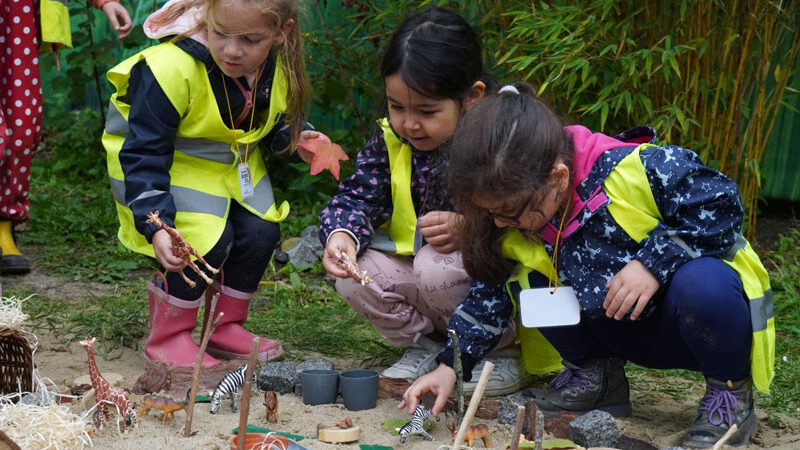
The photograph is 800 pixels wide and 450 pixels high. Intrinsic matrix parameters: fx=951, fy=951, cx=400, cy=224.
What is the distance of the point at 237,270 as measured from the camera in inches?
122

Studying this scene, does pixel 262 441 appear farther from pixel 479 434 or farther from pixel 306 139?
pixel 306 139

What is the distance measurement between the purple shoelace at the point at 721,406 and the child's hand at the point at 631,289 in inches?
11.9

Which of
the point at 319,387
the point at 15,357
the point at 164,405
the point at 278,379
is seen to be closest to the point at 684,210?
the point at 319,387

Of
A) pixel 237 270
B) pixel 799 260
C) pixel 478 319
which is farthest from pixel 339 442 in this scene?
pixel 799 260

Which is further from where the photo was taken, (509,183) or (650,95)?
(650,95)

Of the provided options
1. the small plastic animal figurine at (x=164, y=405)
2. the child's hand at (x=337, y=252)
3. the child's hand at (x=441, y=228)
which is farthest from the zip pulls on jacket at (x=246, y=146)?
the small plastic animal figurine at (x=164, y=405)

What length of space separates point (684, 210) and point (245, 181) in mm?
1414

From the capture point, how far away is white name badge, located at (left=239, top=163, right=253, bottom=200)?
10.0 feet

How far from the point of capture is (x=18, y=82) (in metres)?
3.88

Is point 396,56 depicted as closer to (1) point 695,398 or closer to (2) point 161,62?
(2) point 161,62

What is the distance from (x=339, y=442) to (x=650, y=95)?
2559mm

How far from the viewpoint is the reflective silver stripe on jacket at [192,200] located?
9.65 ft

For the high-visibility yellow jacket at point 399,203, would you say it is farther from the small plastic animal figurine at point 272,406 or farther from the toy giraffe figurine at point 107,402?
the toy giraffe figurine at point 107,402

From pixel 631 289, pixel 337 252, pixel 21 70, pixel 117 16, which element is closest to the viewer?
pixel 631 289
